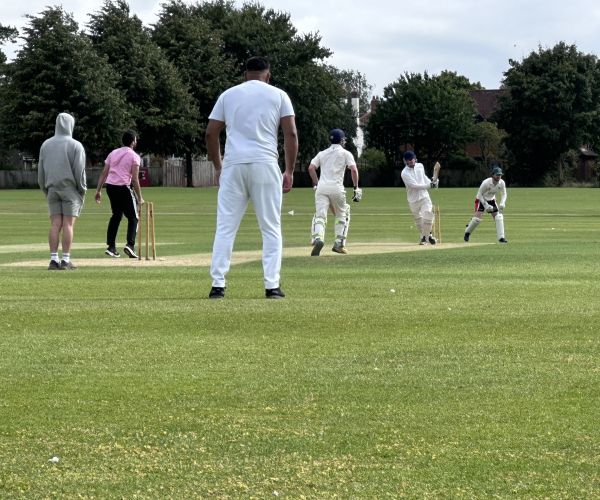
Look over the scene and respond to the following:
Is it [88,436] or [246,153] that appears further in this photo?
[246,153]

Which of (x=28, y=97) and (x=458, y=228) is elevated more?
(x=28, y=97)

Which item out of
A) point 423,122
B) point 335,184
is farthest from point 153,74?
point 335,184

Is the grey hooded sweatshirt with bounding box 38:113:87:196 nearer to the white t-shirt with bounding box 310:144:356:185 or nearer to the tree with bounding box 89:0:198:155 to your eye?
the white t-shirt with bounding box 310:144:356:185

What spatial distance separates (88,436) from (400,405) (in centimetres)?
162

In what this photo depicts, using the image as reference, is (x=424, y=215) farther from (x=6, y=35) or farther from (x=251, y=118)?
(x=6, y=35)

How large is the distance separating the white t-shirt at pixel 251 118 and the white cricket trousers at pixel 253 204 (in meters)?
0.11

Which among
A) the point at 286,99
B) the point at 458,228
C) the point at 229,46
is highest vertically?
the point at 229,46

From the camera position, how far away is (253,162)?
12.3 m

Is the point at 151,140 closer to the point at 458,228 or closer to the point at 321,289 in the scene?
the point at 458,228

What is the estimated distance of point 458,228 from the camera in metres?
35.2

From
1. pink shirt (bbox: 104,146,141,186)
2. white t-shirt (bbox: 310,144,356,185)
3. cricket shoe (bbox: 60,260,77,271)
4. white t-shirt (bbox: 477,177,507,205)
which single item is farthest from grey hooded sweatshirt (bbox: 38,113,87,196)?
white t-shirt (bbox: 477,177,507,205)

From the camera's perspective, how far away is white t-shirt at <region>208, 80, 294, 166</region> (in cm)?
1227

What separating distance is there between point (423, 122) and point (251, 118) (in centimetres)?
11031

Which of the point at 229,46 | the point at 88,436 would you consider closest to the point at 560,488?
the point at 88,436
